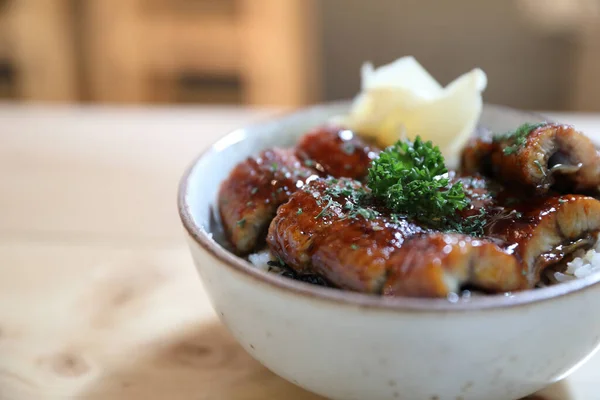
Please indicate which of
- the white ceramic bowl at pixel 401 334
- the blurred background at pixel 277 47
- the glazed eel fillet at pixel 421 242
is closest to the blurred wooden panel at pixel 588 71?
the blurred background at pixel 277 47

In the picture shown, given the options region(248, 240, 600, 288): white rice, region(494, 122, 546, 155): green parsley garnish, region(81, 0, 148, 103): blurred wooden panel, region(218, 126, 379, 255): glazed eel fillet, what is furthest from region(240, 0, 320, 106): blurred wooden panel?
region(248, 240, 600, 288): white rice

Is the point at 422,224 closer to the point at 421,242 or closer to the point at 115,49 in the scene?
the point at 421,242

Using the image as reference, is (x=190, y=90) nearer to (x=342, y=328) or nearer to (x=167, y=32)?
(x=167, y=32)

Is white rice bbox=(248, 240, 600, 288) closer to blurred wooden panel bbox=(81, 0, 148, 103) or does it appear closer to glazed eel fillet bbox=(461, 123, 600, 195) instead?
glazed eel fillet bbox=(461, 123, 600, 195)

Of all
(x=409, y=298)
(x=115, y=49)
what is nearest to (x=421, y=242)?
(x=409, y=298)

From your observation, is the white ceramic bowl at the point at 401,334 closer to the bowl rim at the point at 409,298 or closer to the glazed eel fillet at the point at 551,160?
the bowl rim at the point at 409,298
